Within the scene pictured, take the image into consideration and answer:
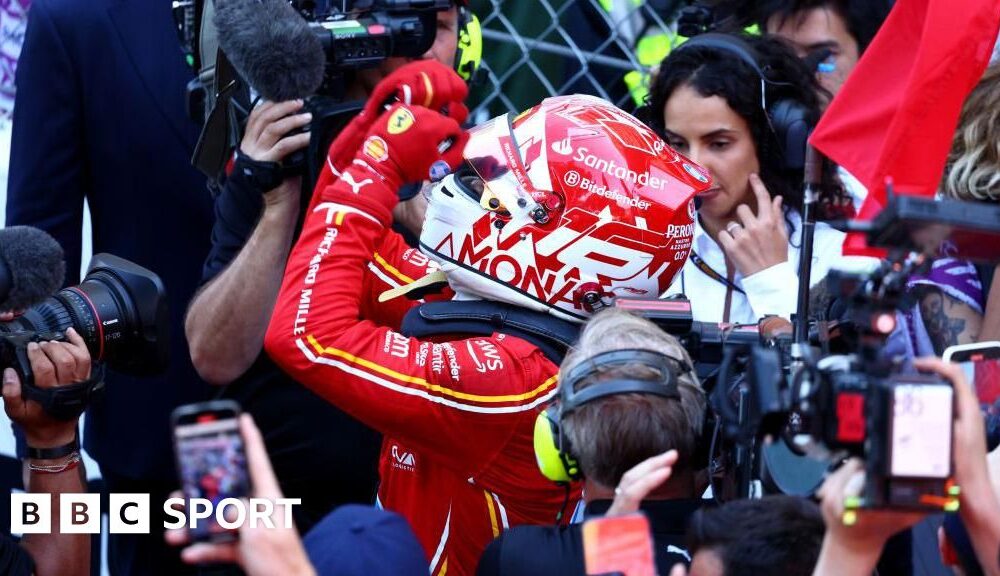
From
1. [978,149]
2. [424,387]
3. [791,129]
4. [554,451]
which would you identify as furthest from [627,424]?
[978,149]

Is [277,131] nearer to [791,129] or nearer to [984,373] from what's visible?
[791,129]

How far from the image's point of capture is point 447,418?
104 inches

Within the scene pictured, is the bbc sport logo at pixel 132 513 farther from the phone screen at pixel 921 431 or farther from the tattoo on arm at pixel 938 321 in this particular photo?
the tattoo on arm at pixel 938 321

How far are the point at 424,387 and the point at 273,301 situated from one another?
2.10ft

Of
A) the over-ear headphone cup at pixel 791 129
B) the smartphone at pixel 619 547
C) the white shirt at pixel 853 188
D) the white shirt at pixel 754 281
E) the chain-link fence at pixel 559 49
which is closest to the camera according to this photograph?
the smartphone at pixel 619 547

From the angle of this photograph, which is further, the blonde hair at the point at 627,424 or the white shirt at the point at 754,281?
the white shirt at the point at 754,281

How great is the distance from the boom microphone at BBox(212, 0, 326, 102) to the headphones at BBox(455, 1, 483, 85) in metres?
0.58

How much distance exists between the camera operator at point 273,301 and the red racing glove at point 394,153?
0.29ft

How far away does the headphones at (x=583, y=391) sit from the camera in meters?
2.31

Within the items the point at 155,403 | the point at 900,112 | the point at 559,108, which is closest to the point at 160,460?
the point at 155,403

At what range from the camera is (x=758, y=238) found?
11.0 feet

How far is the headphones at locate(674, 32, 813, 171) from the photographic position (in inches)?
134

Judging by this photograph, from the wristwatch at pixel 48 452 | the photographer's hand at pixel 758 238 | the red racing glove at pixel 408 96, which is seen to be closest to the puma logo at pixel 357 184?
the red racing glove at pixel 408 96

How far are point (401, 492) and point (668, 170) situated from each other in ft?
2.61
